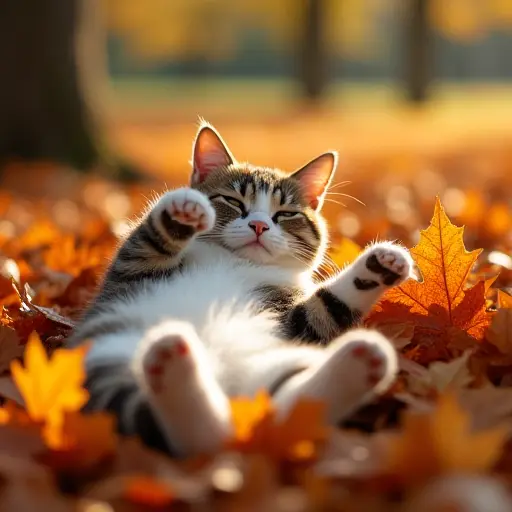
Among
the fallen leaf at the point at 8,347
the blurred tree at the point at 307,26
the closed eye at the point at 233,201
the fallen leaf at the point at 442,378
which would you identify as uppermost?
the closed eye at the point at 233,201

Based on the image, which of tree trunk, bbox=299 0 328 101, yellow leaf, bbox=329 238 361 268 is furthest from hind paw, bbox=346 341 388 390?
tree trunk, bbox=299 0 328 101

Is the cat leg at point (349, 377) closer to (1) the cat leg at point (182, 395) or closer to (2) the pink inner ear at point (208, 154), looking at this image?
(1) the cat leg at point (182, 395)

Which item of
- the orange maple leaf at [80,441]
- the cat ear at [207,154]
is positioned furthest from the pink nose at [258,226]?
the orange maple leaf at [80,441]

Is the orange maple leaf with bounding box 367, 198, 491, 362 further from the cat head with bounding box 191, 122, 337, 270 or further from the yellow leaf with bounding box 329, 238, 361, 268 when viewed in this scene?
the yellow leaf with bounding box 329, 238, 361, 268

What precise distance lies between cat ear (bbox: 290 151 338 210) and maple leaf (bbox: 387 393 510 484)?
1.88 m

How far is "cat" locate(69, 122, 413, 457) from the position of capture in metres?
1.70

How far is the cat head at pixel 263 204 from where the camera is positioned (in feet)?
9.71

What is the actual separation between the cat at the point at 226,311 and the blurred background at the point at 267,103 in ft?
4.16

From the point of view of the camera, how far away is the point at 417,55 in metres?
25.7

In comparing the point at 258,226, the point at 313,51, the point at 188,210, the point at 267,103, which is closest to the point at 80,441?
the point at 188,210

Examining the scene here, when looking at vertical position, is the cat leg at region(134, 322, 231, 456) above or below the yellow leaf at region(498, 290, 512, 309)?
above

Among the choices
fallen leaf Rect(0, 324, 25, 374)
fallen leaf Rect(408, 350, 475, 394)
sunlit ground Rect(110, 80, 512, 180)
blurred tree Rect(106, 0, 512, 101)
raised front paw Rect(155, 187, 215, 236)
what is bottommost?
sunlit ground Rect(110, 80, 512, 180)

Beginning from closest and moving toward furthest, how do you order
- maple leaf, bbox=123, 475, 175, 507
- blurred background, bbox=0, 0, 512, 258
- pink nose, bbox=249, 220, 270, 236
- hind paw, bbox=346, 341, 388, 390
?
maple leaf, bbox=123, 475, 175, 507, hind paw, bbox=346, 341, 388, 390, pink nose, bbox=249, 220, 270, 236, blurred background, bbox=0, 0, 512, 258

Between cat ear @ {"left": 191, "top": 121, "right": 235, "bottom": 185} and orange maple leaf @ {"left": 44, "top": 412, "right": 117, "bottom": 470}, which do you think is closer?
orange maple leaf @ {"left": 44, "top": 412, "right": 117, "bottom": 470}
